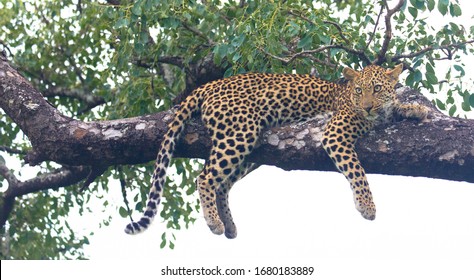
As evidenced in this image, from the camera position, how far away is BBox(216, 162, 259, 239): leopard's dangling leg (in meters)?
8.48

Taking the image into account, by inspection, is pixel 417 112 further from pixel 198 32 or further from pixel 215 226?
pixel 198 32

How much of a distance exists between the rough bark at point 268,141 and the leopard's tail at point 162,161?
0.35 feet

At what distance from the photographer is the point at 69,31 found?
41.6 ft

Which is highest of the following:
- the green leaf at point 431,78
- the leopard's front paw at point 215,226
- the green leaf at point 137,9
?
the green leaf at point 137,9

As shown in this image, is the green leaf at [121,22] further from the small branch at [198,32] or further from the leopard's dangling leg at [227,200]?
the leopard's dangling leg at [227,200]

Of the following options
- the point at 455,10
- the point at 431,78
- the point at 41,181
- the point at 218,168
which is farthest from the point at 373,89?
the point at 41,181

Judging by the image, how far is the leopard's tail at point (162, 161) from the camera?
775cm

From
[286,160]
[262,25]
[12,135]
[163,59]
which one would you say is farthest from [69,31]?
[286,160]

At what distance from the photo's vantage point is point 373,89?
797 cm

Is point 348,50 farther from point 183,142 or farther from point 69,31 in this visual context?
point 69,31

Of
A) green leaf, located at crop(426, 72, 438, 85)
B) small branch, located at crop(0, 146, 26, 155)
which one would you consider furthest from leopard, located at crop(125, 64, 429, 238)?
small branch, located at crop(0, 146, 26, 155)

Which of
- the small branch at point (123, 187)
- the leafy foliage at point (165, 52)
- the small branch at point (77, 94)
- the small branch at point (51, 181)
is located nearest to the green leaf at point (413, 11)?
the leafy foliage at point (165, 52)

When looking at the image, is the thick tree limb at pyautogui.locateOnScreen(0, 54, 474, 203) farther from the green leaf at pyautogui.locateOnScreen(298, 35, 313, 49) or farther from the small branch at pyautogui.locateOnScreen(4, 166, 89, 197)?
the small branch at pyautogui.locateOnScreen(4, 166, 89, 197)

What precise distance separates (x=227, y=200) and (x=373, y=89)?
5.49 feet
